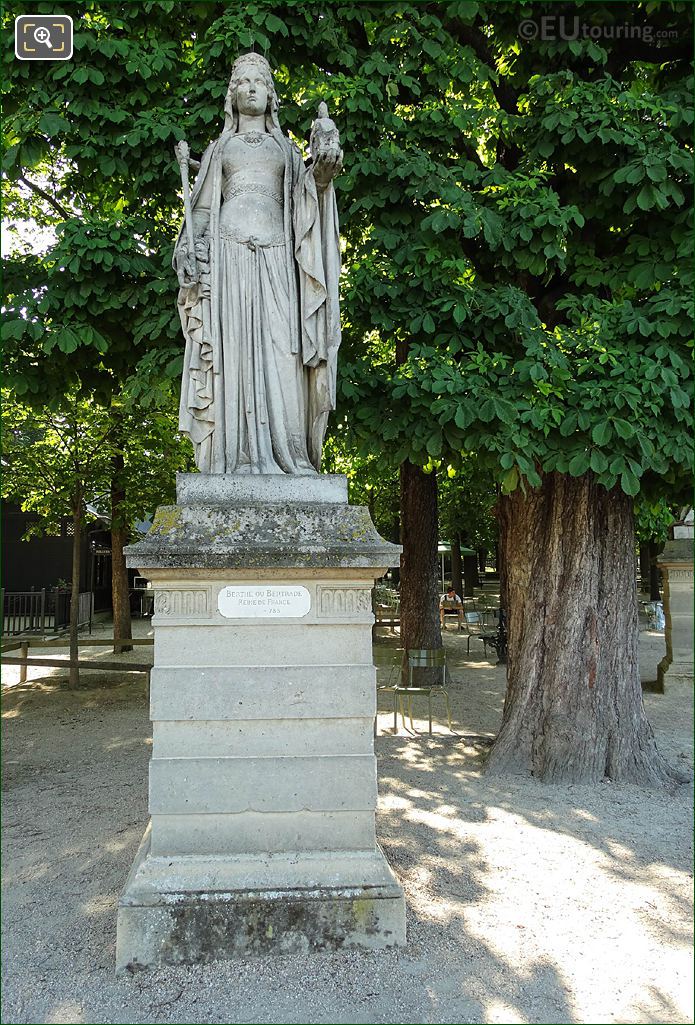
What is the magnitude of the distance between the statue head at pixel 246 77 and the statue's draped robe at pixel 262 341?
476mm

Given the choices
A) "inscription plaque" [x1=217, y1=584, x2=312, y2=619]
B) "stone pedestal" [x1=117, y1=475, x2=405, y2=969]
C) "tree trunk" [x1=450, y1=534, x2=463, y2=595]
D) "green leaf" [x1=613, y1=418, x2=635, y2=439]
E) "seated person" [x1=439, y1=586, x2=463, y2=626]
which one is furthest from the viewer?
"tree trunk" [x1=450, y1=534, x2=463, y2=595]

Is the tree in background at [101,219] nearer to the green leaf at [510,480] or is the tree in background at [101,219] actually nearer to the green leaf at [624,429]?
the green leaf at [510,480]

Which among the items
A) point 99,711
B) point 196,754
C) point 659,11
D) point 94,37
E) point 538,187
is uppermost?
point 659,11

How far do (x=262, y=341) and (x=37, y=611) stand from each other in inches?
763

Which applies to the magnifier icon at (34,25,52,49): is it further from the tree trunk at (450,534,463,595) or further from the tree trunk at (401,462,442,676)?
the tree trunk at (450,534,463,595)

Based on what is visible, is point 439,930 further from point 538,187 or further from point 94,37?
point 94,37

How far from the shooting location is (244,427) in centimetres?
451

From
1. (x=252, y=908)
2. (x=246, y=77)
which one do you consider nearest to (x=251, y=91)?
(x=246, y=77)

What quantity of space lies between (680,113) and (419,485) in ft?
23.3

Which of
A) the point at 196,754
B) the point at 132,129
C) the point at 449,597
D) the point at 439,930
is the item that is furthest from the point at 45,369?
the point at 449,597

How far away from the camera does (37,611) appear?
2158 cm

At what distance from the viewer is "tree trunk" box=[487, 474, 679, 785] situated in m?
6.89

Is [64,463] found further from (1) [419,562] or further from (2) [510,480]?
(2) [510,480]

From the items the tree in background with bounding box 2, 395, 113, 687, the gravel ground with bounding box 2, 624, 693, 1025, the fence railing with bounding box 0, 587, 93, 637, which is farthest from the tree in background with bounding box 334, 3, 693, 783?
the fence railing with bounding box 0, 587, 93, 637
